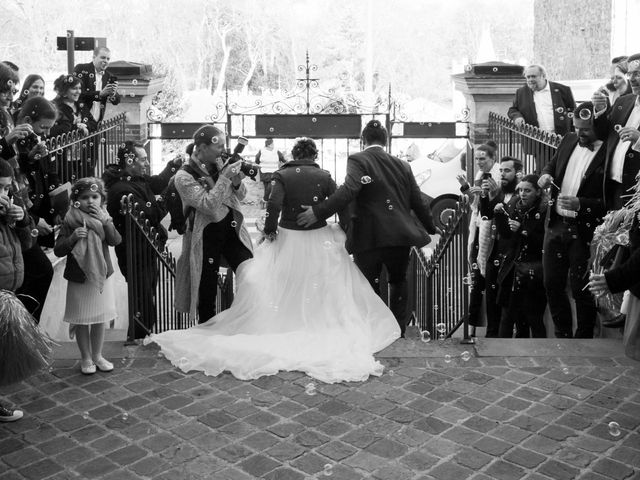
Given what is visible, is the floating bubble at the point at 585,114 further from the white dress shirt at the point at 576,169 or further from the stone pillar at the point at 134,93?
the stone pillar at the point at 134,93

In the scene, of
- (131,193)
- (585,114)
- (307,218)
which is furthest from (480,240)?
(131,193)

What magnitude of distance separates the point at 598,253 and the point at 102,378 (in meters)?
3.42

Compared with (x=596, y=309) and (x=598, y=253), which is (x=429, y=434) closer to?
(x=598, y=253)

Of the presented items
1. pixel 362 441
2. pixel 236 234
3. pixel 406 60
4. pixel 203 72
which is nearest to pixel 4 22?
pixel 203 72

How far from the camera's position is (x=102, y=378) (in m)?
5.74

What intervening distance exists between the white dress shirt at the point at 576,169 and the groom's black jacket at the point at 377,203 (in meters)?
1.19

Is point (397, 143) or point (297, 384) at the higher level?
point (397, 143)

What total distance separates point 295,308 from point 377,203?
3.58 ft

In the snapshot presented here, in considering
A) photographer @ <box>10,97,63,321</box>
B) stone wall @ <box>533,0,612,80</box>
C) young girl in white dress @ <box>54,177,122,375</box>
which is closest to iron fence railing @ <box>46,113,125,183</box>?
photographer @ <box>10,97,63,321</box>

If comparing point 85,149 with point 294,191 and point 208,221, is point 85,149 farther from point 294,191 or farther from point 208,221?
point 294,191

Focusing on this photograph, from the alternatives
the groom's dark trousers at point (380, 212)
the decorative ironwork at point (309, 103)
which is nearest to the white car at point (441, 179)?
the decorative ironwork at point (309, 103)

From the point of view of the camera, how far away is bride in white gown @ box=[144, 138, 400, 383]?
603 centimetres

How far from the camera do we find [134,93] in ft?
39.3

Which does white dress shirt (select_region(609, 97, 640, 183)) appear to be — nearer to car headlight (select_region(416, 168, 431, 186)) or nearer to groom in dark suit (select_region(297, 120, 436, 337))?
groom in dark suit (select_region(297, 120, 436, 337))
